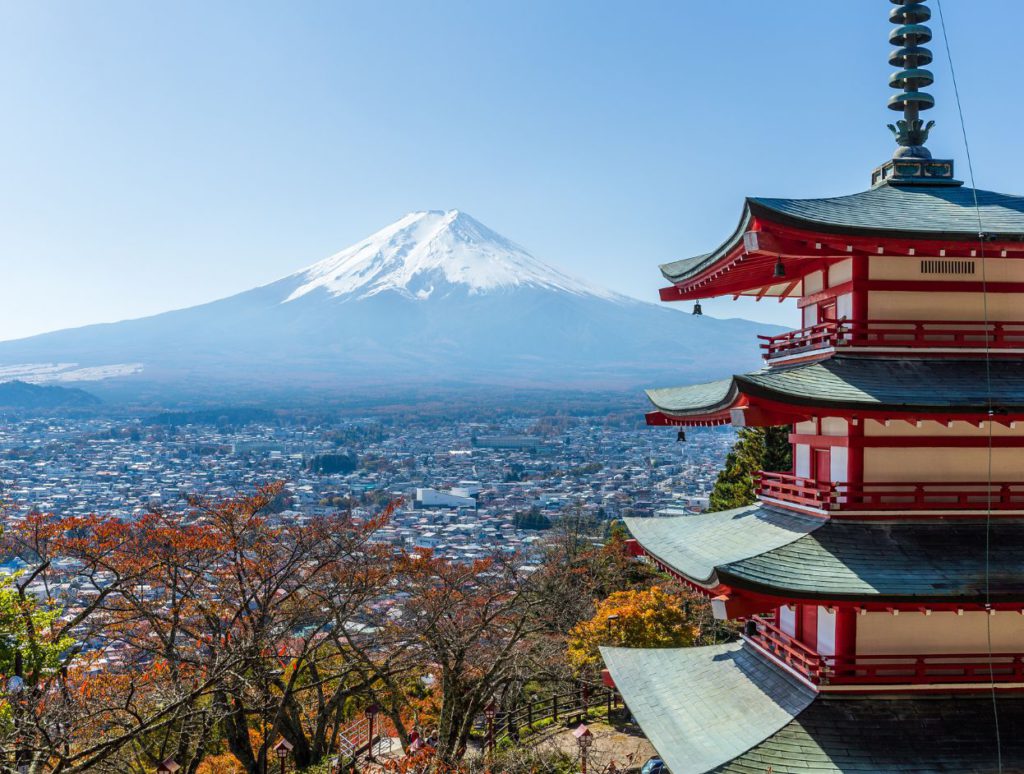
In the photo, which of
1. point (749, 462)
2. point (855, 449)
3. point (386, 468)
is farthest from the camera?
point (386, 468)

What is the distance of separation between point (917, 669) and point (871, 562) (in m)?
1.22

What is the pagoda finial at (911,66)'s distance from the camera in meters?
9.88

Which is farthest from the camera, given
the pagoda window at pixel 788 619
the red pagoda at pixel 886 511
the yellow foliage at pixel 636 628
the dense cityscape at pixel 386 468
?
the dense cityscape at pixel 386 468

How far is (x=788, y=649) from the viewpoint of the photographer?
30.5 ft

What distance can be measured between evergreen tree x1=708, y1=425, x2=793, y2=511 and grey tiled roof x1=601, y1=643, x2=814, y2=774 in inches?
674

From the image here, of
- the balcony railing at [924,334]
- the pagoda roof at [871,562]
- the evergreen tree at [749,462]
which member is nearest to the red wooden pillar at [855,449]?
the pagoda roof at [871,562]

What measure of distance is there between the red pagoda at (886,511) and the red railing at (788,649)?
0.03 m

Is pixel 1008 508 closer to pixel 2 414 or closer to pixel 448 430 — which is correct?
pixel 448 430

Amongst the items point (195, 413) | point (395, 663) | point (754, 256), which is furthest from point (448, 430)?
point (754, 256)

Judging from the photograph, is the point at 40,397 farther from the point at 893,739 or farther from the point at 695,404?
the point at 893,739

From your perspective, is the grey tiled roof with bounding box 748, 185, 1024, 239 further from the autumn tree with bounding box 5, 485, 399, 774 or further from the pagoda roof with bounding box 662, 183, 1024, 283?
the autumn tree with bounding box 5, 485, 399, 774

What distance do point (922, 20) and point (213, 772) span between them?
57.1ft

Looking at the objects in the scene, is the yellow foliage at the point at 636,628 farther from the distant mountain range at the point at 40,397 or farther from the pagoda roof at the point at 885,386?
the distant mountain range at the point at 40,397

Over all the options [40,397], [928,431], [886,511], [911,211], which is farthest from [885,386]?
[40,397]
